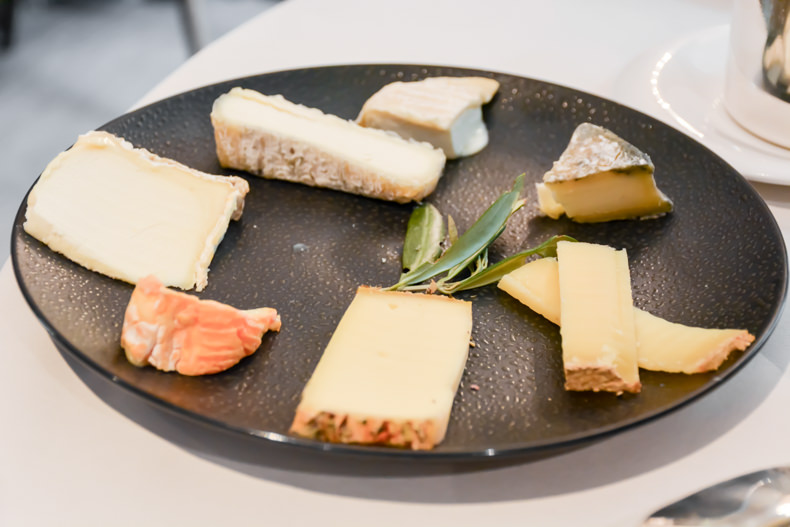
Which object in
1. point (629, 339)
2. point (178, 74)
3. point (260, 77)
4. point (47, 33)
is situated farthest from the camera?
point (47, 33)

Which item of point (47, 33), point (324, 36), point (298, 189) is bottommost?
point (47, 33)

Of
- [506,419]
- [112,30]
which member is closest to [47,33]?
[112,30]

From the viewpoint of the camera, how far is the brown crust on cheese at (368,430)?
0.65 m

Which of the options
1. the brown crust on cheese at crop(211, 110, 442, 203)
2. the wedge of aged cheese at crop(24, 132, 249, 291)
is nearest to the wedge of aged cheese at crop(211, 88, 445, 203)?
the brown crust on cheese at crop(211, 110, 442, 203)

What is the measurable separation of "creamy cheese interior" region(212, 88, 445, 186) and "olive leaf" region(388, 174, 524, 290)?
14 cm

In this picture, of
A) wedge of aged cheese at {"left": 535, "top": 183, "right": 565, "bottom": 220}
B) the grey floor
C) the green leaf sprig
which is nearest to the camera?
the green leaf sprig

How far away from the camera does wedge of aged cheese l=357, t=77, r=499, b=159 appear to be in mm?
1138

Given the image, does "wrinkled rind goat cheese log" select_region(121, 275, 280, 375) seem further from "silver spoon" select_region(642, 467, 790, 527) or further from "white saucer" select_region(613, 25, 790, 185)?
"white saucer" select_region(613, 25, 790, 185)

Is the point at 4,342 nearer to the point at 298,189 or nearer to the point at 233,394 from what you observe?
the point at 233,394

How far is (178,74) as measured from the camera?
56.3 inches

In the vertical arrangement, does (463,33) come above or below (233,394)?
above

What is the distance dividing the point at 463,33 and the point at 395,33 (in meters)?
0.15

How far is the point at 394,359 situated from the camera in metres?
0.73

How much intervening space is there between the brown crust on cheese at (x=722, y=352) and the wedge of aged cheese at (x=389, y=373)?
9.0 inches
